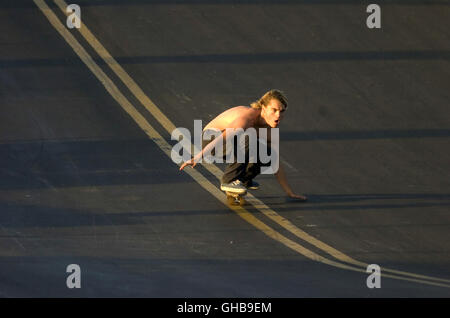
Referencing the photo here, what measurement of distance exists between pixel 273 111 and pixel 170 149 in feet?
8.31

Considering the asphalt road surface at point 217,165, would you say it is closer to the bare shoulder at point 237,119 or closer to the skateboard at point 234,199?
the skateboard at point 234,199

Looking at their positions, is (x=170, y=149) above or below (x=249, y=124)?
above

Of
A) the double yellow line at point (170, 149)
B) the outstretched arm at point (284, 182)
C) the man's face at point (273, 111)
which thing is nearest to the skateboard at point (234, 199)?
the double yellow line at point (170, 149)

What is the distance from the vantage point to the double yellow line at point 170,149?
37.0 feet

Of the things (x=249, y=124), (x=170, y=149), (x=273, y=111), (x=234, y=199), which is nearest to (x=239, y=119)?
(x=249, y=124)

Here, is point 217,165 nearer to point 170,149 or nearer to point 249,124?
point 170,149

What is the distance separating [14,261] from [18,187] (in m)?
2.93

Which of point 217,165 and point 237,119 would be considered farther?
point 217,165

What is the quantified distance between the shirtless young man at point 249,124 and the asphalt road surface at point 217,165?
341mm

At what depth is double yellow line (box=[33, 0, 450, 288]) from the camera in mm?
11273

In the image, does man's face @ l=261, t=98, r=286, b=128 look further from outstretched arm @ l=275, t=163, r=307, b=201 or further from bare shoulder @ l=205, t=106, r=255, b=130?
outstretched arm @ l=275, t=163, r=307, b=201

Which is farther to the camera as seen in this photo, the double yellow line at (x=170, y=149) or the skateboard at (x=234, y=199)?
the skateboard at (x=234, y=199)

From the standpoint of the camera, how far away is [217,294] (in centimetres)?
952

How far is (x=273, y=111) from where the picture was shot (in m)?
12.9
